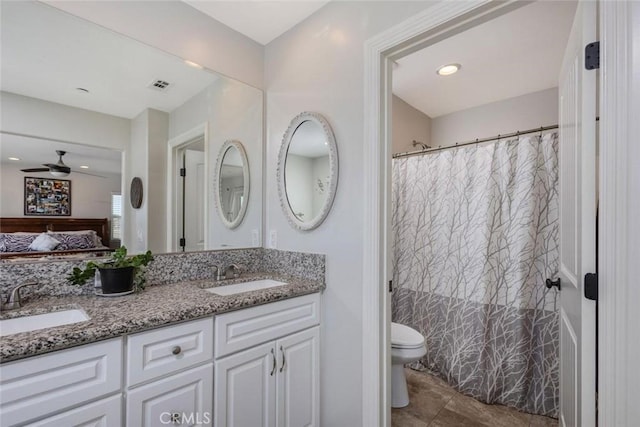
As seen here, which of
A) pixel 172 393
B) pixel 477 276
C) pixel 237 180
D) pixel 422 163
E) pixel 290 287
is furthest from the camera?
pixel 422 163

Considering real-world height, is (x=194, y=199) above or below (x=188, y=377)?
above

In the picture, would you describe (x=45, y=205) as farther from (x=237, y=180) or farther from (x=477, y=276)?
(x=477, y=276)

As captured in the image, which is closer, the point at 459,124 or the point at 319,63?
the point at 319,63

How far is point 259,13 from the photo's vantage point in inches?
67.8

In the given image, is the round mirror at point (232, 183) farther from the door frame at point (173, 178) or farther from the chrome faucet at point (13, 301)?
the chrome faucet at point (13, 301)

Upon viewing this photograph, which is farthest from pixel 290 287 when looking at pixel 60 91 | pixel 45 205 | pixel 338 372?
pixel 60 91

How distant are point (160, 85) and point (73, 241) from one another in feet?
3.07

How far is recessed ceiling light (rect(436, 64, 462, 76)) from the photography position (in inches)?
89.7

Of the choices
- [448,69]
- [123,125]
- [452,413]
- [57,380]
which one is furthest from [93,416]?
[448,69]

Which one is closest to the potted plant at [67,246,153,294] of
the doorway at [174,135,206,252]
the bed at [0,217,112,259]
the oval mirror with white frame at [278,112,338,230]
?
the bed at [0,217,112,259]

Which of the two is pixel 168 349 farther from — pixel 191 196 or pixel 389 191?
pixel 389 191

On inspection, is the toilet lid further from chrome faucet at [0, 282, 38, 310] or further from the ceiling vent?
the ceiling vent

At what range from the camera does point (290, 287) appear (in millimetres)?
1512

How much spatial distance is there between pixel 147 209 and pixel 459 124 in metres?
3.07
